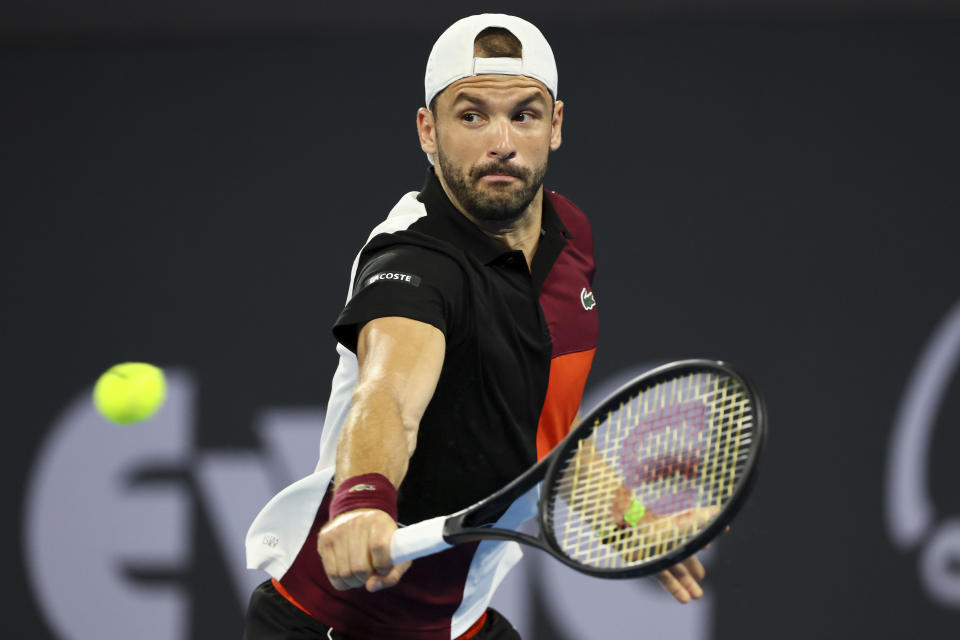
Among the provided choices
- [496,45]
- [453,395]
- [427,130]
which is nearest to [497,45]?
[496,45]

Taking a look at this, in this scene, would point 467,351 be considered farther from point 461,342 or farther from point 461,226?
point 461,226

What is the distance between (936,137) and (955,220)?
1.13 ft

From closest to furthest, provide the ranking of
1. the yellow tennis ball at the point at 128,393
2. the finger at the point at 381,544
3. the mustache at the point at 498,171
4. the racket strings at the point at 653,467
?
the finger at the point at 381,544 < the racket strings at the point at 653,467 < the mustache at the point at 498,171 < the yellow tennis ball at the point at 128,393

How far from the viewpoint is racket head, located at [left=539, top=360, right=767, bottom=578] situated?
5.46ft

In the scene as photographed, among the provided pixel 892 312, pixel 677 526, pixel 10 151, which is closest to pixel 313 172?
pixel 10 151

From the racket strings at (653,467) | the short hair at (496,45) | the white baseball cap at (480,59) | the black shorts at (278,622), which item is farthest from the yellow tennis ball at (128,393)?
the racket strings at (653,467)

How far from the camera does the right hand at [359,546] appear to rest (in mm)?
1584

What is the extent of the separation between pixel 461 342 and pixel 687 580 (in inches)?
23.6

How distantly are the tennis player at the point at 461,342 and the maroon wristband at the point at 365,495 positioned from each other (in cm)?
24

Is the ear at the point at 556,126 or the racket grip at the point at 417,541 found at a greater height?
the ear at the point at 556,126

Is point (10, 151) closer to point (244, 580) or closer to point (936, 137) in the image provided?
point (244, 580)

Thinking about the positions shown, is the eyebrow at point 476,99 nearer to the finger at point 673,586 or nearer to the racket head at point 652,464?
Result: the racket head at point 652,464

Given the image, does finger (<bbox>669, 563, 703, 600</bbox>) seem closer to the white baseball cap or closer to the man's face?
the man's face

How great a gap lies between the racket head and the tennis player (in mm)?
120
